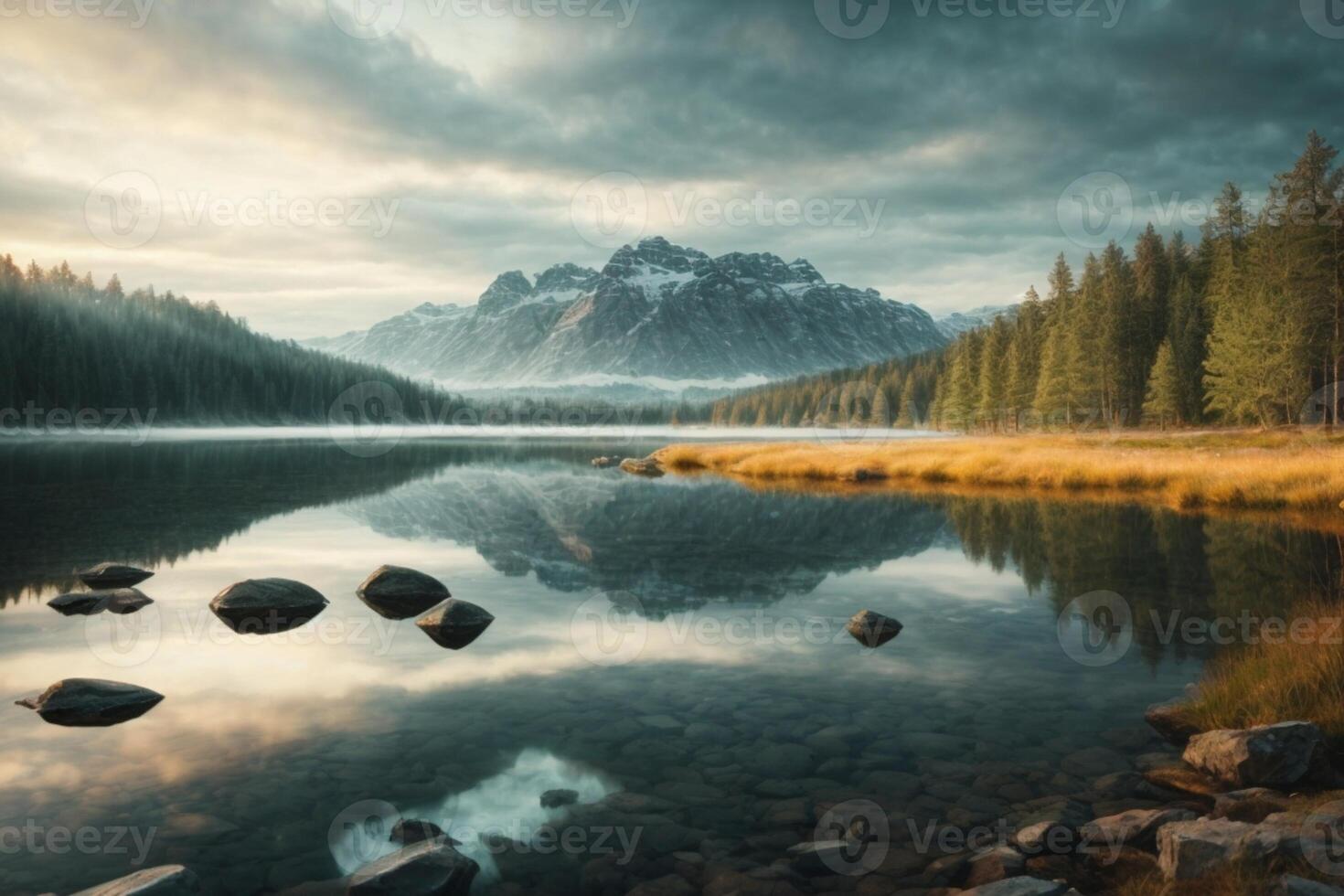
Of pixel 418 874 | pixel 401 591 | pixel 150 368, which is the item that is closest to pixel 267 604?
pixel 401 591

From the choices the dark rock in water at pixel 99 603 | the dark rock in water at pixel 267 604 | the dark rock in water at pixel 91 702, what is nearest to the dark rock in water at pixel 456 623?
the dark rock in water at pixel 267 604

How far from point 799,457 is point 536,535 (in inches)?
1176

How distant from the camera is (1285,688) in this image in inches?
340

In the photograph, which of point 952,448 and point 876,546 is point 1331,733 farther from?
point 952,448

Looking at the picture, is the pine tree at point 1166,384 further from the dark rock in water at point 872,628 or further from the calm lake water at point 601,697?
the dark rock in water at point 872,628

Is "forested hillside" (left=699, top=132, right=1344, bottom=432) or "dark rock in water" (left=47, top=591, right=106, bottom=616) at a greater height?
"forested hillside" (left=699, top=132, right=1344, bottom=432)

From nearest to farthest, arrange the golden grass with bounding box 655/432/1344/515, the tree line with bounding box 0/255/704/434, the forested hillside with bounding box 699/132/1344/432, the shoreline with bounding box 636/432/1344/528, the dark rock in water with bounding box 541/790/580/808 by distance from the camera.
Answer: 1. the dark rock in water with bounding box 541/790/580/808
2. the shoreline with bounding box 636/432/1344/528
3. the golden grass with bounding box 655/432/1344/515
4. the forested hillside with bounding box 699/132/1344/432
5. the tree line with bounding box 0/255/704/434

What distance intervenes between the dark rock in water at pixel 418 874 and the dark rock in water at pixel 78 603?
1279 centimetres

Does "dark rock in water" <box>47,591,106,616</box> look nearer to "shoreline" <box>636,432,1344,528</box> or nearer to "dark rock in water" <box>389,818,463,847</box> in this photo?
"dark rock in water" <box>389,818,463,847</box>

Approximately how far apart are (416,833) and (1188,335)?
89943mm

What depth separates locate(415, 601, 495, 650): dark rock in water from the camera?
13594 millimetres

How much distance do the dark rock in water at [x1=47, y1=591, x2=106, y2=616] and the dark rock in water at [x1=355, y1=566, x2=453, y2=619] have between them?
493 centimetres

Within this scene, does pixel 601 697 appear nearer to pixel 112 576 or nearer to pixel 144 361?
pixel 112 576

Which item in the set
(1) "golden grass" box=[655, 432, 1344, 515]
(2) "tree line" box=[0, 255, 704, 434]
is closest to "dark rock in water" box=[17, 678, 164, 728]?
(1) "golden grass" box=[655, 432, 1344, 515]
